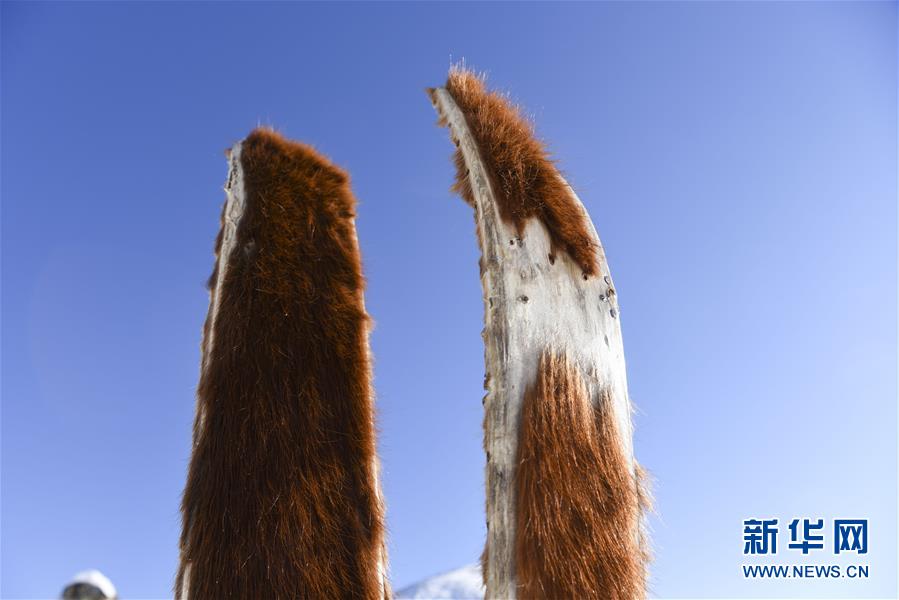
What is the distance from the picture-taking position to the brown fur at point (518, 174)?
268cm

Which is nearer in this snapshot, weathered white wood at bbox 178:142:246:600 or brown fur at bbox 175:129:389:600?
brown fur at bbox 175:129:389:600

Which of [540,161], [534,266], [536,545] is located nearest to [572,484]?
[536,545]

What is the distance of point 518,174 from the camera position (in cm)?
272

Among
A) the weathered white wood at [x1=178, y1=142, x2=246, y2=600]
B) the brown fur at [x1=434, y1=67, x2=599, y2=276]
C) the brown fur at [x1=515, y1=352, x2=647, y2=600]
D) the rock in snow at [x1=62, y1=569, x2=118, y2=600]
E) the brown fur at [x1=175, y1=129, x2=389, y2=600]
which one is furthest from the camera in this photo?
the weathered white wood at [x1=178, y1=142, x2=246, y2=600]

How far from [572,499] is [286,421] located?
0.98m

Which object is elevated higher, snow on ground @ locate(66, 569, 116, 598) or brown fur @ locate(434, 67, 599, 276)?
brown fur @ locate(434, 67, 599, 276)

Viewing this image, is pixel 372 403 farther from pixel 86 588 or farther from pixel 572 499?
pixel 86 588

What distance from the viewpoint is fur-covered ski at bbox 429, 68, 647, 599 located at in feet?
7.59

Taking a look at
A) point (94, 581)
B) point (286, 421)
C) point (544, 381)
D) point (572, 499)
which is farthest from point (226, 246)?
point (94, 581)

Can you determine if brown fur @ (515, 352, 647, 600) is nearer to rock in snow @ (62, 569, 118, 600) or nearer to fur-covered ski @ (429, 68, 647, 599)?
fur-covered ski @ (429, 68, 647, 599)

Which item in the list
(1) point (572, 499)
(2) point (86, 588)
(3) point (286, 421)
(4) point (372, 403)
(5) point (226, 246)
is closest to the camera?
Result: (2) point (86, 588)

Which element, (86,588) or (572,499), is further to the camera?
(572,499)

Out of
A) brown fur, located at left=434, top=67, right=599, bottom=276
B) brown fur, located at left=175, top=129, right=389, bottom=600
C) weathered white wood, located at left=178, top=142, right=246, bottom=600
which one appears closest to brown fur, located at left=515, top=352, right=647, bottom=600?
brown fur, located at left=434, top=67, right=599, bottom=276

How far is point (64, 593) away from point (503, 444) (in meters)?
1.30
